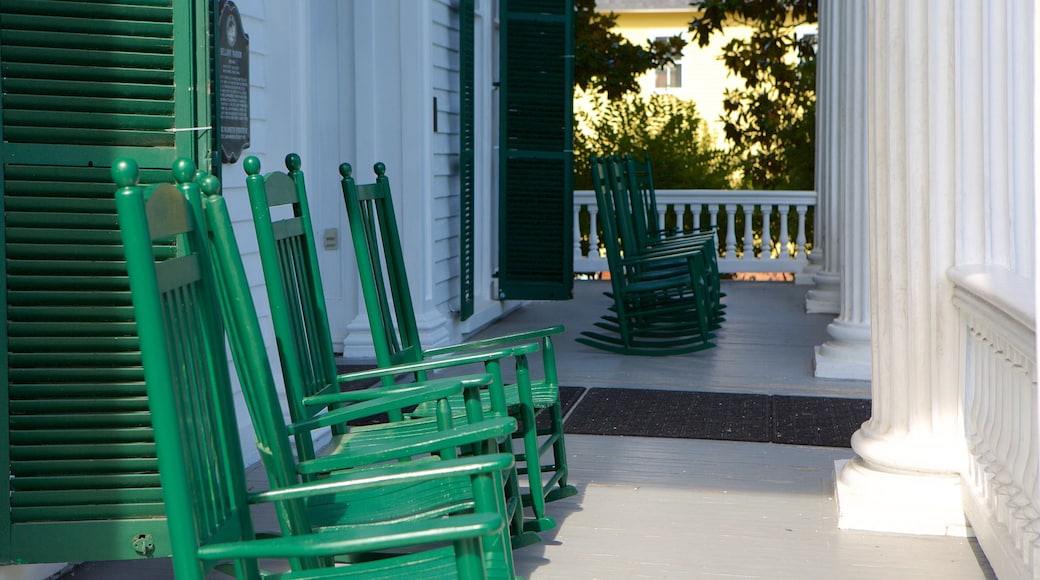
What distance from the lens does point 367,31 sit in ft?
21.7

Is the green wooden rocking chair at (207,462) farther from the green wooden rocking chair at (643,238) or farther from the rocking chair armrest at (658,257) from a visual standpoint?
the green wooden rocking chair at (643,238)

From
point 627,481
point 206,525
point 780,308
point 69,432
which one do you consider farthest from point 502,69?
point 206,525

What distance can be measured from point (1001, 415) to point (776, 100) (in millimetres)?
10481

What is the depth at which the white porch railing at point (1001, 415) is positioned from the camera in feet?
8.64

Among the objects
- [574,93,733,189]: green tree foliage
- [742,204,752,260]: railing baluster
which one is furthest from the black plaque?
[574,93,733,189]: green tree foliage

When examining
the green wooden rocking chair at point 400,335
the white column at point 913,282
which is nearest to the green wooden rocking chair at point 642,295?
the green wooden rocking chair at point 400,335

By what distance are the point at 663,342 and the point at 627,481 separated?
306 centimetres

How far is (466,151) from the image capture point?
7.35 meters

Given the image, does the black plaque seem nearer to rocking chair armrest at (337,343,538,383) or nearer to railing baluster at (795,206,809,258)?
rocking chair armrest at (337,343,538,383)

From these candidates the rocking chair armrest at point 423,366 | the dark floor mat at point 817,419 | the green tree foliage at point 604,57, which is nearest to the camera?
the rocking chair armrest at point 423,366

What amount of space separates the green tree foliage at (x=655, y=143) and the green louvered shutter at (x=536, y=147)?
4251mm

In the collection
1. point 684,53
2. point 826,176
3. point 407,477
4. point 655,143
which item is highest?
point 684,53

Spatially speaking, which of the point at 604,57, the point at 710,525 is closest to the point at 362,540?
the point at 710,525

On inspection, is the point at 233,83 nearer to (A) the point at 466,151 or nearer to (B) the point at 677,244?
(A) the point at 466,151
